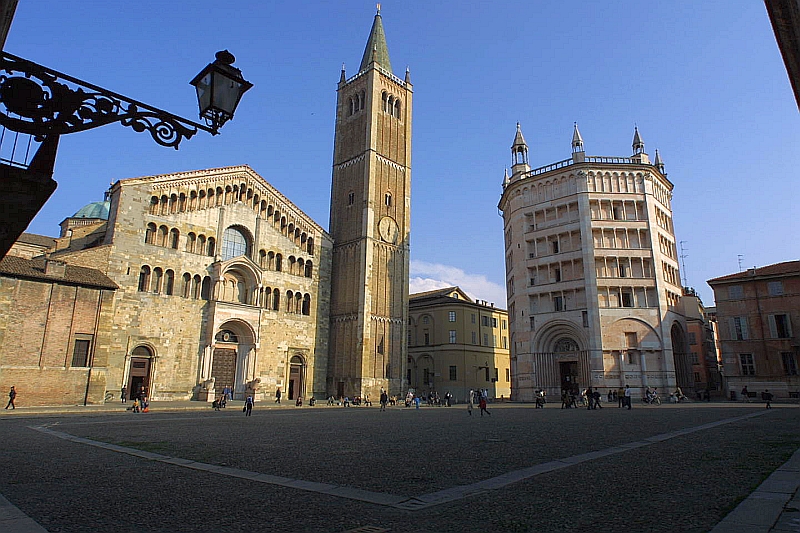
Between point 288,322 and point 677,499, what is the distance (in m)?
40.2

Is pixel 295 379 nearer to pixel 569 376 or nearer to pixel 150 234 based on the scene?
pixel 150 234

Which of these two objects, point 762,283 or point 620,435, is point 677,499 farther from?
point 762,283

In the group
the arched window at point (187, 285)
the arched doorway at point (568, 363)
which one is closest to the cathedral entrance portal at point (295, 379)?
the arched window at point (187, 285)

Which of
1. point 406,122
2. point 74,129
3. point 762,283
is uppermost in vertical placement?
point 406,122

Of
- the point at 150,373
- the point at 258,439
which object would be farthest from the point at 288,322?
the point at 258,439

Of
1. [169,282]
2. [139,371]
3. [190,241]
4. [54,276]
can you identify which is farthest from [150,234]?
[139,371]

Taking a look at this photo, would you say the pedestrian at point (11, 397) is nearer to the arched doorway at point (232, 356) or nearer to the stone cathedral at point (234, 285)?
the stone cathedral at point (234, 285)

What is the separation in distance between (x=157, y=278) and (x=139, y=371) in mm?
6680

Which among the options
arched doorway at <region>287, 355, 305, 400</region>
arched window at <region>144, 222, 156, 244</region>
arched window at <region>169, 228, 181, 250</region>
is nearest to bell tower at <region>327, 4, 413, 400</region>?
arched doorway at <region>287, 355, 305, 400</region>

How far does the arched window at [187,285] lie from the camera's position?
124 feet

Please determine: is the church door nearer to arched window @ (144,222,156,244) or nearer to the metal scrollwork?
arched window @ (144,222,156,244)

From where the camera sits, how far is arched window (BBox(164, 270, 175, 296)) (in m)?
36.8

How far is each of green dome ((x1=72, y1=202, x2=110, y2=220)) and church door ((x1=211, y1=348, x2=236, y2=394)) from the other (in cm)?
3309

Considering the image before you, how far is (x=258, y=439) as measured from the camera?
47.8ft
